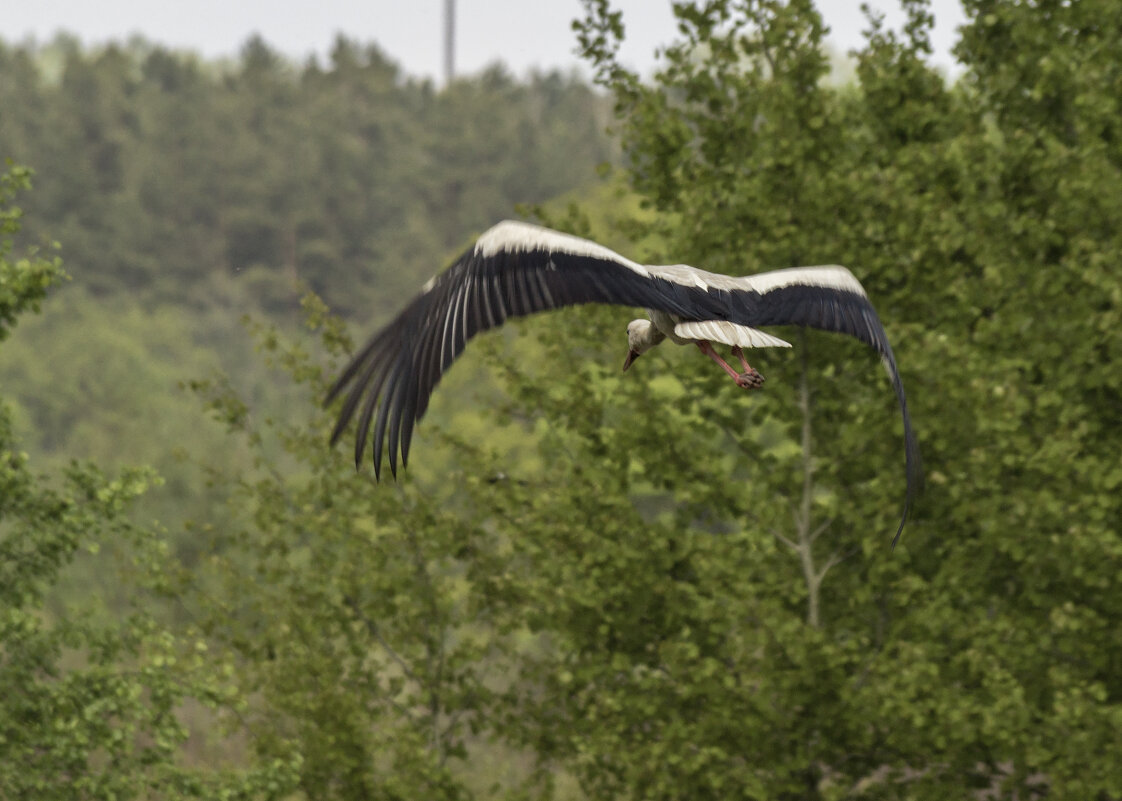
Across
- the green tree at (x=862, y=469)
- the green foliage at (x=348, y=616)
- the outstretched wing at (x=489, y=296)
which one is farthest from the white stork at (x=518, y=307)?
the green foliage at (x=348, y=616)

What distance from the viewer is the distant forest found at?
73000 mm

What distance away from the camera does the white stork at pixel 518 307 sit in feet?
22.2

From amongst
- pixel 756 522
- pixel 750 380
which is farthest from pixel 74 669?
pixel 750 380

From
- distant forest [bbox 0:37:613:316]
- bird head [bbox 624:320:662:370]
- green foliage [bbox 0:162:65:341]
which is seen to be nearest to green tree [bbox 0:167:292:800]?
green foliage [bbox 0:162:65:341]

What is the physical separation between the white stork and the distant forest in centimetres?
6286

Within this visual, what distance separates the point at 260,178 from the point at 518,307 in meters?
69.8

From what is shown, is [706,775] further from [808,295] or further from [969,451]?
[808,295]

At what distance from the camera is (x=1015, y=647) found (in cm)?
1253

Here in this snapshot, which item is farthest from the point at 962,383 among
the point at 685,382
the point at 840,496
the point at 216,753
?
the point at 216,753

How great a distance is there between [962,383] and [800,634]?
7.79ft

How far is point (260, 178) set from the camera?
75.1m

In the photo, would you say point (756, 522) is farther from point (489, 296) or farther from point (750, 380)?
point (489, 296)

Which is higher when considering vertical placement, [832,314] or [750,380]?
[832,314]

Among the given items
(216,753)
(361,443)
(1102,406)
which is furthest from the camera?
(216,753)
